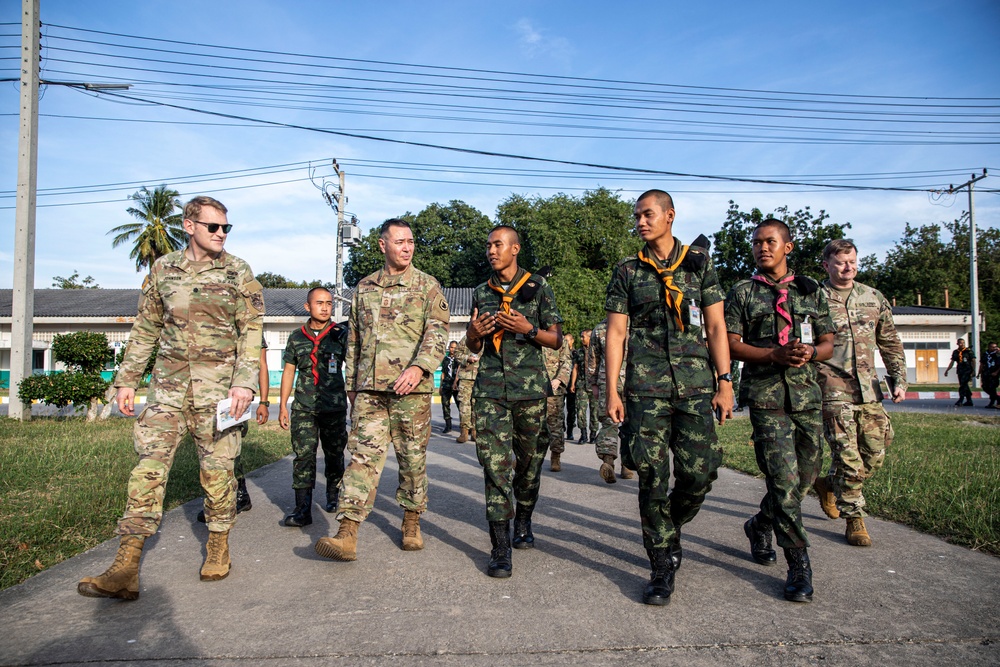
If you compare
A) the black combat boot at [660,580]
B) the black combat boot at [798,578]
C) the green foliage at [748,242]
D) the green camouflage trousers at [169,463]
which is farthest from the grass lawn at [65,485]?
the green foliage at [748,242]

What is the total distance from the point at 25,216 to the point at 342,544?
12810 mm

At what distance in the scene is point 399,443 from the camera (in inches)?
189

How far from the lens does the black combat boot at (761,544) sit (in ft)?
14.2

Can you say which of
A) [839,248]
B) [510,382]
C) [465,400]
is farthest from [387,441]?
[465,400]

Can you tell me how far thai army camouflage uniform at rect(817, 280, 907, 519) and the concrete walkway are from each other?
21.2 inches

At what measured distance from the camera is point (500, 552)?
422 cm

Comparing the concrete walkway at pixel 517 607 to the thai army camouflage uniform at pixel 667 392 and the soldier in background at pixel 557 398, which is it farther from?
the soldier in background at pixel 557 398

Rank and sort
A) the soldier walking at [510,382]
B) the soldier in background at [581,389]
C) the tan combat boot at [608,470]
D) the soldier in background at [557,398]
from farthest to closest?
the soldier in background at [581,389], the soldier in background at [557,398], the tan combat boot at [608,470], the soldier walking at [510,382]

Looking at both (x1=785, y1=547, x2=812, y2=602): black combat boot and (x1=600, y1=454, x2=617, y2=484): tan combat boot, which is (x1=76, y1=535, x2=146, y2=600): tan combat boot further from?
(x1=600, y1=454, x2=617, y2=484): tan combat boot

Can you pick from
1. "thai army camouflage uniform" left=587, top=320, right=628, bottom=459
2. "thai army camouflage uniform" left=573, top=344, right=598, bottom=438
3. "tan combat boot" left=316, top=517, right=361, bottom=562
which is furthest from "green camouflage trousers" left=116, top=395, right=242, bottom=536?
"thai army camouflage uniform" left=573, top=344, right=598, bottom=438

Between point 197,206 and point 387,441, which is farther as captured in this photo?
point 387,441

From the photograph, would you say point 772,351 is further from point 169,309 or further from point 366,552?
point 169,309

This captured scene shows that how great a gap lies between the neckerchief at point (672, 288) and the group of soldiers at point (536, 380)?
0.01m

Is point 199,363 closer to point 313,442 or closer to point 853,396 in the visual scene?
point 313,442
